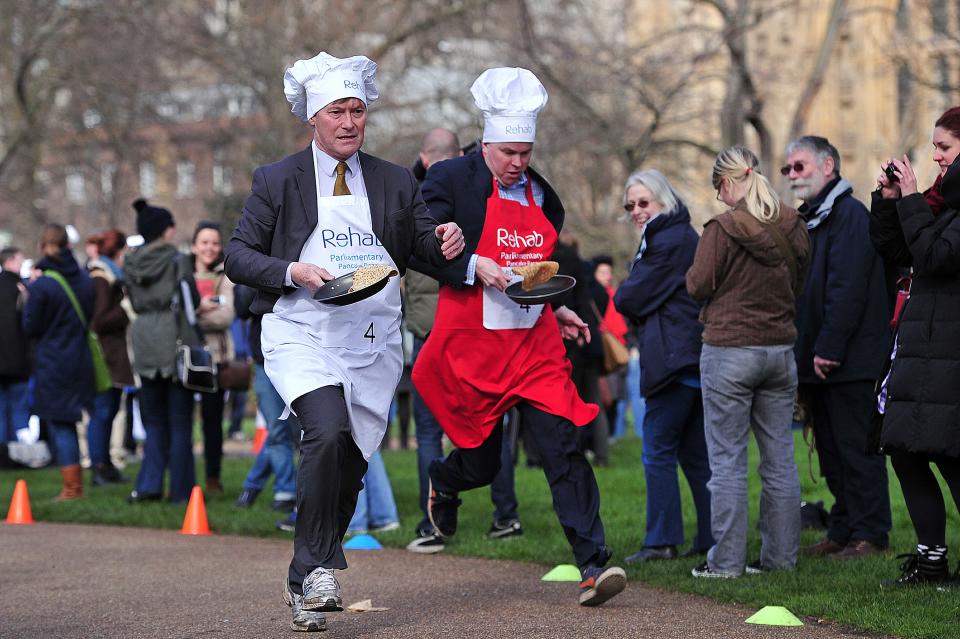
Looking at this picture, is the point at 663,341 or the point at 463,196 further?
the point at 663,341

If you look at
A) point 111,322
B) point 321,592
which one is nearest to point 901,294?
point 321,592

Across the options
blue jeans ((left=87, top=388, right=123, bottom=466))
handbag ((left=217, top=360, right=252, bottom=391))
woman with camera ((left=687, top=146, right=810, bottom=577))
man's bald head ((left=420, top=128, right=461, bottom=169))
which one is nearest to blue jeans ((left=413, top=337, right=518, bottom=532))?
man's bald head ((left=420, top=128, right=461, bottom=169))

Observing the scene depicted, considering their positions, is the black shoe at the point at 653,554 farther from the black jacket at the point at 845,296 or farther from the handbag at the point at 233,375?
the handbag at the point at 233,375

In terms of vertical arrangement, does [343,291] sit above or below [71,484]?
above

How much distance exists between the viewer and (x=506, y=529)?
927cm

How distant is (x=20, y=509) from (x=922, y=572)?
630cm

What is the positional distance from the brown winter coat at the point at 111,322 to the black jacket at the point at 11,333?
1.17 meters

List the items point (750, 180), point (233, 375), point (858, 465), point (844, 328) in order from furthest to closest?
point (233, 375) → point (858, 465) → point (844, 328) → point (750, 180)

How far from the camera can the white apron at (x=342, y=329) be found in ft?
20.2

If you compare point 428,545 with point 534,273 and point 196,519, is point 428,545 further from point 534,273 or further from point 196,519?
point 534,273

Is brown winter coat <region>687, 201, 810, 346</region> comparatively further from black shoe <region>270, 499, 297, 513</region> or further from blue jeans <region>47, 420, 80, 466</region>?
blue jeans <region>47, 420, 80, 466</region>

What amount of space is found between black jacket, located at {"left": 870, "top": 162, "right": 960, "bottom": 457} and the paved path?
100 centimetres

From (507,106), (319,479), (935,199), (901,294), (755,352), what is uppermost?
(507,106)

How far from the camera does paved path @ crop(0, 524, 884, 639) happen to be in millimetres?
6262
